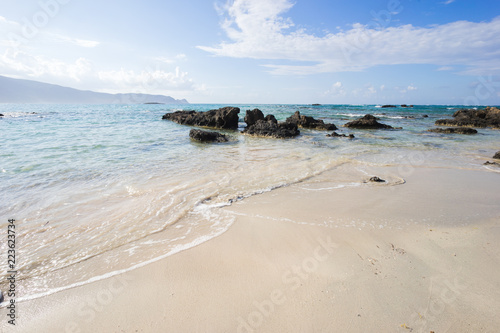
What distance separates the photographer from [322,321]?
7.55 feet

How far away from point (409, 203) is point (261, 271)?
4.02 metres

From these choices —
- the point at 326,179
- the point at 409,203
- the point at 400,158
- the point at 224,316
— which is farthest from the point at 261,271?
the point at 400,158

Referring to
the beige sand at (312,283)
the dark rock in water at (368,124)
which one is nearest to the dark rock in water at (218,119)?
the dark rock in water at (368,124)

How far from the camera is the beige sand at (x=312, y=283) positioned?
2303mm

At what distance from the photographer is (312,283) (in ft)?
9.11

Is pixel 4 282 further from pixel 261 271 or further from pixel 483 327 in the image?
pixel 483 327

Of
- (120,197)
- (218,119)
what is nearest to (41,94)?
(218,119)

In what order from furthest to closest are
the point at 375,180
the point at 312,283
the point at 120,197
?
the point at 375,180 < the point at 120,197 < the point at 312,283

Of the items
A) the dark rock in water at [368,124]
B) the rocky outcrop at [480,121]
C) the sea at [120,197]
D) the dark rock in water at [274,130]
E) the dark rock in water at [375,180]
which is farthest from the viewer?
the rocky outcrop at [480,121]

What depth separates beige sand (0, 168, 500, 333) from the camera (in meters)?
2.30

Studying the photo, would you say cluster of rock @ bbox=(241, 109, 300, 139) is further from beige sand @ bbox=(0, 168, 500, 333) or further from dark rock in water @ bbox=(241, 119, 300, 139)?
beige sand @ bbox=(0, 168, 500, 333)

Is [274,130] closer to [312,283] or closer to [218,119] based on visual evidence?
[218,119]

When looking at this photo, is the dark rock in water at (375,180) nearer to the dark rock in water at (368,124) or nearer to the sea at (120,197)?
the sea at (120,197)

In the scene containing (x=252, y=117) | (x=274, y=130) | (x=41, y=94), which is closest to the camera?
(x=274, y=130)
